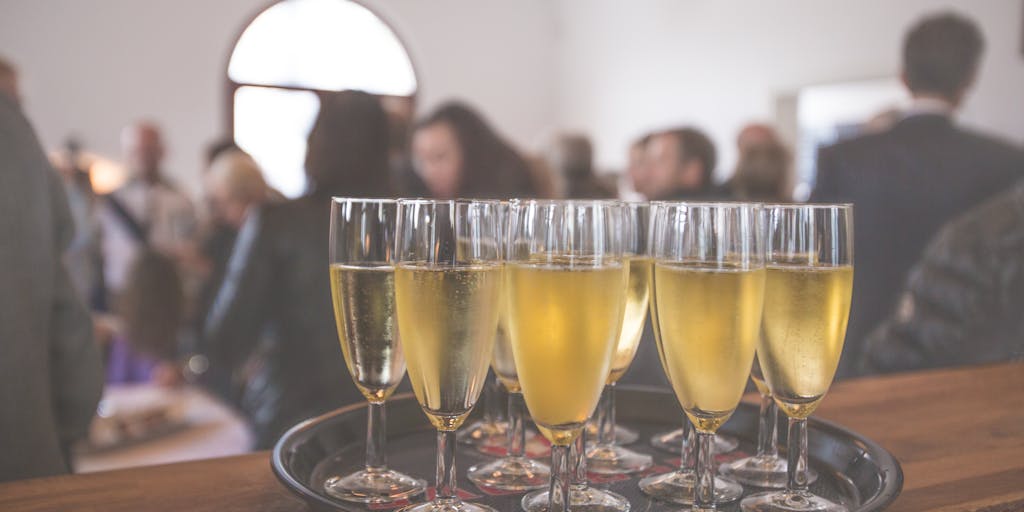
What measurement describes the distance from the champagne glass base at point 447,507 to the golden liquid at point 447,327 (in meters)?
0.07

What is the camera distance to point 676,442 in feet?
3.20

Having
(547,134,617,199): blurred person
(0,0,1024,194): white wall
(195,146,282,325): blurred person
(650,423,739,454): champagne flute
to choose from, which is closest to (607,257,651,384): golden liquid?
(650,423,739,454): champagne flute

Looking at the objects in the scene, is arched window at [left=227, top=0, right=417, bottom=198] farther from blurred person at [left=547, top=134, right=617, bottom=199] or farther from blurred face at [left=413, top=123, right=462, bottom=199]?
blurred face at [left=413, top=123, right=462, bottom=199]

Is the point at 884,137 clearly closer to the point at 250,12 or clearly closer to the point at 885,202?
the point at 885,202

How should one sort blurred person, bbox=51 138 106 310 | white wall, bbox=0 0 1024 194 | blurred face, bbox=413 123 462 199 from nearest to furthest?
blurred face, bbox=413 123 462 199, blurred person, bbox=51 138 106 310, white wall, bbox=0 0 1024 194

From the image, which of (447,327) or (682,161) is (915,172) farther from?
(447,327)

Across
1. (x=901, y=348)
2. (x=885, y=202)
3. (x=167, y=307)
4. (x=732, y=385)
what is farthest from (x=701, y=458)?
(x=167, y=307)

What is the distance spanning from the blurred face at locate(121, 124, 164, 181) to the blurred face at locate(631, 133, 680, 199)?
2934 millimetres

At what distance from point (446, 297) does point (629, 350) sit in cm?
29

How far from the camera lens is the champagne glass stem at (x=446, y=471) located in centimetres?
73

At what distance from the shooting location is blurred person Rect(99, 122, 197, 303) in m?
4.45

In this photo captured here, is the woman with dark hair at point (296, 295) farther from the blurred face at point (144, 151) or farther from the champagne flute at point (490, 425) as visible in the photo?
the blurred face at point (144, 151)

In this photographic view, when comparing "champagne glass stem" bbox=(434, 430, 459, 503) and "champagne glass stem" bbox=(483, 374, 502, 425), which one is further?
"champagne glass stem" bbox=(483, 374, 502, 425)

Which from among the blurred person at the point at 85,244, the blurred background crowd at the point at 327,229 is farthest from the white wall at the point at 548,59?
the blurred person at the point at 85,244
